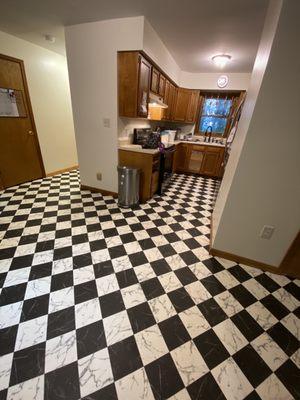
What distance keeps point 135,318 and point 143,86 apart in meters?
2.87

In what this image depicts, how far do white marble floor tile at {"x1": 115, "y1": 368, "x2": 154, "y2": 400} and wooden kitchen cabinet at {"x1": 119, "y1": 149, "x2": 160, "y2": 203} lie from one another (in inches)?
89.3

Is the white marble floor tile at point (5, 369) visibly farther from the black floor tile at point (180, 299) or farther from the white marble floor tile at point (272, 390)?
the white marble floor tile at point (272, 390)

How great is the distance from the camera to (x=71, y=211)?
2.64m

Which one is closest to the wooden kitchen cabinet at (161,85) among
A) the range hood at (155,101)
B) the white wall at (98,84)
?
the range hood at (155,101)

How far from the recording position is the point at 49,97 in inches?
139

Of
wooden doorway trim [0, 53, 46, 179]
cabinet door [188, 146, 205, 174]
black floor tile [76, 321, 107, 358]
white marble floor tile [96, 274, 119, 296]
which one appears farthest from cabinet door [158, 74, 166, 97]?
black floor tile [76, 321, 107, 358]

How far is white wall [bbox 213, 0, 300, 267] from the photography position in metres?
1.23

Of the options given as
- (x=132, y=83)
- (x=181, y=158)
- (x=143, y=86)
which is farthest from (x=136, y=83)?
(x=181, y=158)

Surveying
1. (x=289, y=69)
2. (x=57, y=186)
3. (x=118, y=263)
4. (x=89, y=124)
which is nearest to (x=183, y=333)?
(x=118, y=263)

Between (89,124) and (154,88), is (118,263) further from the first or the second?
(154,88)

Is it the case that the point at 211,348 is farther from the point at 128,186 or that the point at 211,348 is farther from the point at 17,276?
the point at 128,186

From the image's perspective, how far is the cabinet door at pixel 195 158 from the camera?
4512 mm

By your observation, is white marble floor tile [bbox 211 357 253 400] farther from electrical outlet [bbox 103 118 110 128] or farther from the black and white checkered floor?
electrical outlet [bbox 103 118 110 128]

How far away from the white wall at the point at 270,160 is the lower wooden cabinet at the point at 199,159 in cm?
281
